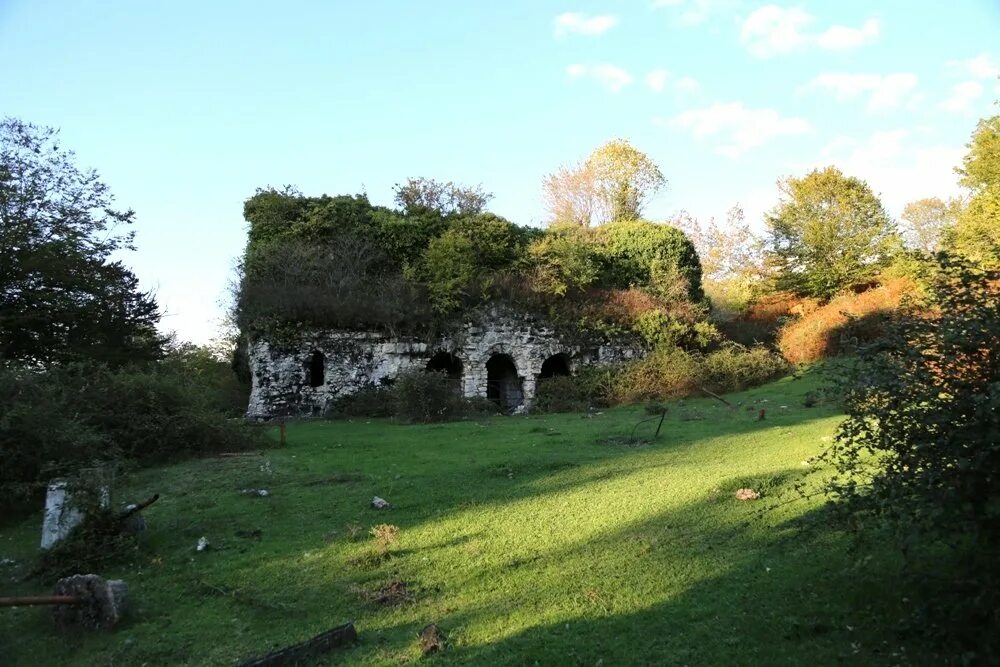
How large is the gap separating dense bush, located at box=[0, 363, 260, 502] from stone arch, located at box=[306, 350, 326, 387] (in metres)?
7.16

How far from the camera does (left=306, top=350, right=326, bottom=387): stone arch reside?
22703 millimetres

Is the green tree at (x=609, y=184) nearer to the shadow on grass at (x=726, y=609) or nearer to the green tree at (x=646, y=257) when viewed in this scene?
the green tree at (x=646, y=257)

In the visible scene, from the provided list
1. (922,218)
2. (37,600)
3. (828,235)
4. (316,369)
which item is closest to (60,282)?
(316,369)

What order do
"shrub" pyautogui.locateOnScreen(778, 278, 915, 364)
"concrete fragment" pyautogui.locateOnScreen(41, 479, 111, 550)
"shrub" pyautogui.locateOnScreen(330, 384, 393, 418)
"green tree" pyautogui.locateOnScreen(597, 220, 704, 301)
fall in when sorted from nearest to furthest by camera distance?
"concrete fragment" pyautogui.locateOnScreen(41, 479, 111, 550), "shrub" pyautogui.locateOnScreen(330, 384, 393, 418), "shrub" pyautogui.locateOnScreen(778, 278, 915, 364), "green tree" pyautogui.locateOnScreen(597, 220, 704, 301)

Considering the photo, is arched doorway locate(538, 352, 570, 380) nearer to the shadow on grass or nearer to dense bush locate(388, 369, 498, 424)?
dense bush locate(388, 369, 498, 424)

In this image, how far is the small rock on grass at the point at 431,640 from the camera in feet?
15.6

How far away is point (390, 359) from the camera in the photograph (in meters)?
23.0

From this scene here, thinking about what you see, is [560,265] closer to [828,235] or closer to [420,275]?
[420,275]

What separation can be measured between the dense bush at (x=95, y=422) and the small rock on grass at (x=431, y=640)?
5.54 meters

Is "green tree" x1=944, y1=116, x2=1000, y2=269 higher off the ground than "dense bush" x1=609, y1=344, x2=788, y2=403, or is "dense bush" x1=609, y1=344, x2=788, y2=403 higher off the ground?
"green tree" x1=944, y1=116, x2=1000, y2=269

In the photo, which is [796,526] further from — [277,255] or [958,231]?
[958,231]

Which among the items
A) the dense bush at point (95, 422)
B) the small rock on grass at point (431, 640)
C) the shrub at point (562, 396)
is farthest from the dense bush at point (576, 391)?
the small rock on grass at point (431, 640)

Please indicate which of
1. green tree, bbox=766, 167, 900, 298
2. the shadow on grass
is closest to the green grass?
the shadow on grass

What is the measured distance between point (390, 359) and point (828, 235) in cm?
2366
